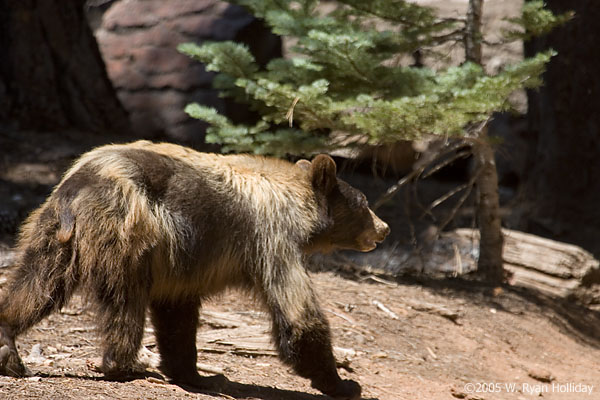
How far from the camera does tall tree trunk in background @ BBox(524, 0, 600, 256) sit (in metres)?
10.3

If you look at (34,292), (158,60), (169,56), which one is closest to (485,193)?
(34,292)

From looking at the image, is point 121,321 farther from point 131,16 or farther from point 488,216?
point 131,16

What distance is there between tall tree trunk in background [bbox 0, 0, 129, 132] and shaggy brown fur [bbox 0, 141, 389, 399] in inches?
226

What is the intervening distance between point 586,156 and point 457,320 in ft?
16.6

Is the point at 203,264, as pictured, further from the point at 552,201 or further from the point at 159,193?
the point at 552,201

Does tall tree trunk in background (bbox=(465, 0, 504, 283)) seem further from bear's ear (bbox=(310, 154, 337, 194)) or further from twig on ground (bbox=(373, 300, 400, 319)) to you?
bear's ear (bbox=(310, 154, 337, 194))

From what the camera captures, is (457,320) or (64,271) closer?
(64,271)

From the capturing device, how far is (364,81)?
705 centimetres

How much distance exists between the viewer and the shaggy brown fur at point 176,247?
13.4 ft

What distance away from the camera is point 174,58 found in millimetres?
10688

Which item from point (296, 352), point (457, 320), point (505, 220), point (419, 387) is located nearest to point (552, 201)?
point (505, 220)

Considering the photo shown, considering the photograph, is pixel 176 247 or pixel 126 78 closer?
pixel 176 247

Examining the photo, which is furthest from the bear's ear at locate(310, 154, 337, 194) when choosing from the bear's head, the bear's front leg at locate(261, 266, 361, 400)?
the bear's front leg at locate(261, 266, 361, 400)

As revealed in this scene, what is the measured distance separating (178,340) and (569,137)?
26.2 feet
